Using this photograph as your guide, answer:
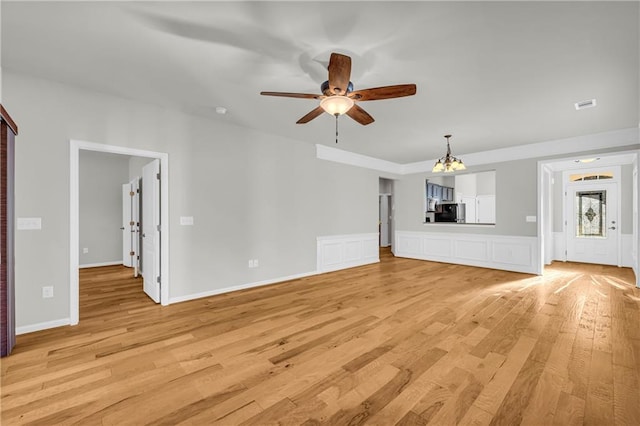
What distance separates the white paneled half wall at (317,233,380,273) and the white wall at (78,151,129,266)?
5341mm

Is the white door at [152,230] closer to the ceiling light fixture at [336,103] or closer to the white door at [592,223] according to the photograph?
the ceiling light fixture at [336,103]

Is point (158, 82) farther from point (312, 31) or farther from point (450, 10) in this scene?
point (450, 10)

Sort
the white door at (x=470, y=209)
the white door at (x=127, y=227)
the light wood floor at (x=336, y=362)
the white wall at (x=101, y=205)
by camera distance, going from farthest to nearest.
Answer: the white door at (x=470, y=209) → the white wall at (x=101, y=205) → the white door at (x=127, y=227) → the light wood floor at (x=336, y=362)

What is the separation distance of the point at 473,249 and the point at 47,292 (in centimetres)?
751

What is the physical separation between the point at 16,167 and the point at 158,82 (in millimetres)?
1669

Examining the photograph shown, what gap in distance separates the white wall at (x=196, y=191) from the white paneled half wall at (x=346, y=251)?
A: 0.19m

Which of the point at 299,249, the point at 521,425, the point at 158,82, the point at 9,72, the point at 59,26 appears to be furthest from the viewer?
the point at 299,249

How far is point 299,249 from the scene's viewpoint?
541cm

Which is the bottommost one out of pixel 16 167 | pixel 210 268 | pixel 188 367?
pixel 188 367

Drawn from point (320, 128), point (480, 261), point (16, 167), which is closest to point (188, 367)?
point (16, 167)

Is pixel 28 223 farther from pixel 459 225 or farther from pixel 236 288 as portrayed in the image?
pixel 459 225

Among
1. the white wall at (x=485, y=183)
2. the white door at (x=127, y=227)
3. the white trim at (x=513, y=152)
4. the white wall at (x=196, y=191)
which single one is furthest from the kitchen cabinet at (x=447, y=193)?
the white door at (x=127, y=227)

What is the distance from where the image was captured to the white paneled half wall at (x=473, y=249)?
19.1ft

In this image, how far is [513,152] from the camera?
5.94 m
